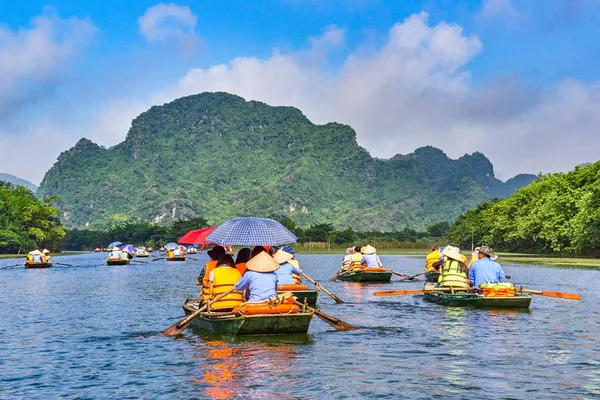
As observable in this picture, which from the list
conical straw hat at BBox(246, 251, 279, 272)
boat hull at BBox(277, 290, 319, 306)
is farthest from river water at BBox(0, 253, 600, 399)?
conical straw hat at BBox(246, 251, 279, 272)

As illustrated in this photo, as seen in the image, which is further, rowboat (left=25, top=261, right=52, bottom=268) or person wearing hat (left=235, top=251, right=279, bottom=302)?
rowboat (left=25, top=261, right=52, bottom=268)

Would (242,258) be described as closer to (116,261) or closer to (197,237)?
(197,237)

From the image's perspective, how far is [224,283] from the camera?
15.8 m

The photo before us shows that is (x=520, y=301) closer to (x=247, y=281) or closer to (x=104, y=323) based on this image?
(x=247, y=281)

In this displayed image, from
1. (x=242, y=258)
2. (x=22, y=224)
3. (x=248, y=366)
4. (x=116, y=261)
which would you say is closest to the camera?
(x=248, y=366)

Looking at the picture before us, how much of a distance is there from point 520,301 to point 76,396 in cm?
1440

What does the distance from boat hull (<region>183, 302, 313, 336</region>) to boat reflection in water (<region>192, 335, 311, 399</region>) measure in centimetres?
24

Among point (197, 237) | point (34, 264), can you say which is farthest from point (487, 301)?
point (34, 264)

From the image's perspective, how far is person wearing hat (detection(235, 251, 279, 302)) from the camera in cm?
1474

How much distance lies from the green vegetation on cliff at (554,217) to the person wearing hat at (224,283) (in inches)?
1840

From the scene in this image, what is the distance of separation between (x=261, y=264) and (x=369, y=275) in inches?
792

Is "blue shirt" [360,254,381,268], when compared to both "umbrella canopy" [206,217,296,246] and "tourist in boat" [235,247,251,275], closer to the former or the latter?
"umbrella canopy" [206,217,296,246]

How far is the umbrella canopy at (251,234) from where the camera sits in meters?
16.0

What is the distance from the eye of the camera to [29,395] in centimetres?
1052
